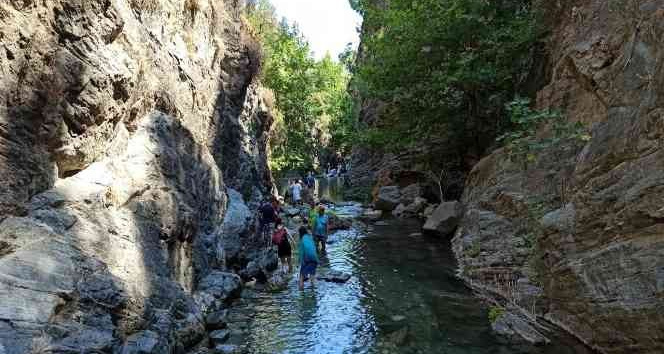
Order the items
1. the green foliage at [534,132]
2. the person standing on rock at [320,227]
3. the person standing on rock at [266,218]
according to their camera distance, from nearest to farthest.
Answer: the green foliage at [534,132]
the person standing on rock at [320,227]
the person standing on rock at [266,218]

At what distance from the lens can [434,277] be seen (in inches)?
551

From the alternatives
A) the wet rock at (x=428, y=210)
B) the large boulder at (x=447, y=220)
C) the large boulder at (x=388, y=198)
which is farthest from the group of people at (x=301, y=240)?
the large boulder at (x=388, y=198)

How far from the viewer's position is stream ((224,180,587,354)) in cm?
918

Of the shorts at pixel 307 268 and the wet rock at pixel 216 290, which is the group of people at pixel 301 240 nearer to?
the shorts at pixel 307 268

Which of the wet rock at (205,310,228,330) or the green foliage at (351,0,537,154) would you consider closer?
the wet rock at (205,310,228,330)

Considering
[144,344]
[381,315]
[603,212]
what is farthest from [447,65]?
[144,344]

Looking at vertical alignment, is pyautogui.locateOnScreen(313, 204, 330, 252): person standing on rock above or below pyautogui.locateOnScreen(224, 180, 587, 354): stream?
above

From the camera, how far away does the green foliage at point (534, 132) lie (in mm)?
11125

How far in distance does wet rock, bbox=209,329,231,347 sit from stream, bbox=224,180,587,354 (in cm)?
29

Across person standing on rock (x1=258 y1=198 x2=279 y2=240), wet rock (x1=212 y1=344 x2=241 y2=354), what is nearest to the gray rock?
wet rock (x1=212 y1=344 x2=241 y2=354)

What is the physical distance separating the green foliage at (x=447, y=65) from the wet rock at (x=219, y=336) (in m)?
13.8

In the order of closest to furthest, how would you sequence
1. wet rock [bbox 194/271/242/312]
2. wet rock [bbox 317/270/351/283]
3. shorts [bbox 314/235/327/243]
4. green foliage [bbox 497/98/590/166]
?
wet rock [bbox 194/271/242/312] < green foliage [bbox 497/98/590/166] < wet rock [bbox 317/270/351/283] < shorts [bbox 314/235/327/243]

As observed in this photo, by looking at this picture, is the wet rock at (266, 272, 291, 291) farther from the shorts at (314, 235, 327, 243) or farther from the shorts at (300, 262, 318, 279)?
the shorts at (314, 235, 327, 243)

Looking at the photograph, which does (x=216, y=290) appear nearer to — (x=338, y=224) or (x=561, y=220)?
(x=561, y=220)
